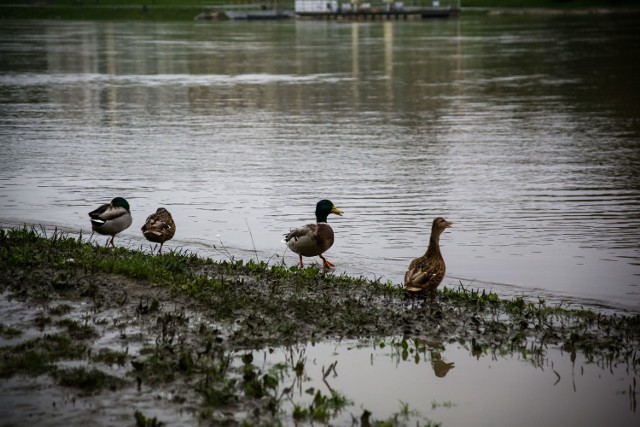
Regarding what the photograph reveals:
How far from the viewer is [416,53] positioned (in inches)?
2447

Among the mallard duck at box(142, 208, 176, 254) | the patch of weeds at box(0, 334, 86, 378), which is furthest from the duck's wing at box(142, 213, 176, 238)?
the patch of weeds at box(0, 334, 86, 378)

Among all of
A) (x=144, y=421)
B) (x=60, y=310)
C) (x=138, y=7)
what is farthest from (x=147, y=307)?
(x=138, y=7)

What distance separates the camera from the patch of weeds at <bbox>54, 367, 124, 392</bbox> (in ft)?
27.9

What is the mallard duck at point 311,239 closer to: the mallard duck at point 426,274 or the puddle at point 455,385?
the mallard duck at point 426,274

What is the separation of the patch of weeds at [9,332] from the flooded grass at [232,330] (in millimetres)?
18

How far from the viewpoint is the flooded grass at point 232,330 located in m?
8.50

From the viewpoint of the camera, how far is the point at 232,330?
10.1 meters

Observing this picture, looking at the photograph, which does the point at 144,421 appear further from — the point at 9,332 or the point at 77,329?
A: the point at 9,332

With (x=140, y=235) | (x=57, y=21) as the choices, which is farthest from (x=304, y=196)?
(x=57, y=21)

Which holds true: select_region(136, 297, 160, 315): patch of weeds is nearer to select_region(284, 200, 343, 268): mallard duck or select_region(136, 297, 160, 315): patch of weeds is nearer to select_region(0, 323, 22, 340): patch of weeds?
select_region(0, 323, 22, 340): patch of weeds

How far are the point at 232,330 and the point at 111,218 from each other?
4.87 metres

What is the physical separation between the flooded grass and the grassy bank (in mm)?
116539

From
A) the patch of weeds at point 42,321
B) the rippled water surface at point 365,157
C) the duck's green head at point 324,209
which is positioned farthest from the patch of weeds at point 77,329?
the rippled water surface at point 365,157

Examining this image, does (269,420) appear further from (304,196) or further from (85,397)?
(304,196)
